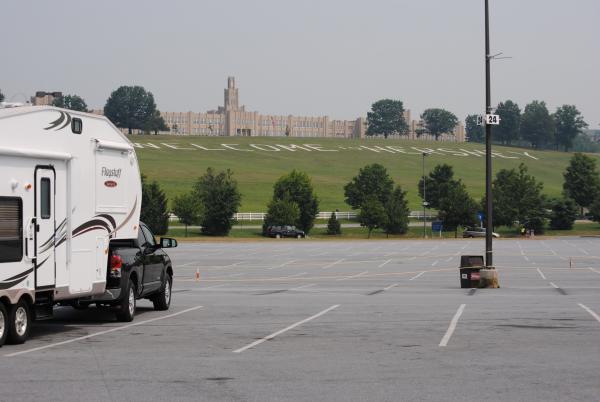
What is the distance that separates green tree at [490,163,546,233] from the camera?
121 meters

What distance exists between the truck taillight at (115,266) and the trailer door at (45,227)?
8.08ft

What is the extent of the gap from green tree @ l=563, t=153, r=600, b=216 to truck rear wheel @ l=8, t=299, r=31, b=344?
133450mm

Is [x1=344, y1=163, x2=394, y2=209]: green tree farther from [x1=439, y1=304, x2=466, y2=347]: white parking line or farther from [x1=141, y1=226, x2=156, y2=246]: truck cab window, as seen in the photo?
[x1=141, y1=226, x2=156, y2=246]: truck cab window

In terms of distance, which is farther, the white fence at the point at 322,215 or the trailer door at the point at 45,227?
the white fence at the point at 322,215

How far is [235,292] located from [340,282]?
7025mm

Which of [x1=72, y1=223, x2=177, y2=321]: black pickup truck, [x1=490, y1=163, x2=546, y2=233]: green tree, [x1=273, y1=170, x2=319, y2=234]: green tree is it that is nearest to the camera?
A: [x1=72, y1=223, x2=177, y2=321]: black pickup truck

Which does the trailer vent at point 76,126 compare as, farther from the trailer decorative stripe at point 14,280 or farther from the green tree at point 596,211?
the green tree at point 596,211

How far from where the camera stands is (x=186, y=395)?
11969mm

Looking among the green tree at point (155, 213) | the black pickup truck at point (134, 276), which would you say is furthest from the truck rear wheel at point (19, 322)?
the green tree at point (155, 213)

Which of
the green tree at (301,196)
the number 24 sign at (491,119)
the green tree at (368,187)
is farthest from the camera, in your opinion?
the green tree at (368,187)

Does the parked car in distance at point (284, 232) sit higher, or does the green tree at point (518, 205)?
the green tree at point (518, 205)

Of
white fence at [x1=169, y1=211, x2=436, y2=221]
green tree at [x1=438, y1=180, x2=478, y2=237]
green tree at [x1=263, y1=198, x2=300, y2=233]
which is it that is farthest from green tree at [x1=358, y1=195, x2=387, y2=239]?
white fence at [x1=169, y1=211, x2=436, y2=221]

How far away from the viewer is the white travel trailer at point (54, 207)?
1697 centimetres

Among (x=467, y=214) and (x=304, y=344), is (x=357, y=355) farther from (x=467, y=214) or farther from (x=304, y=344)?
(x=467, y=214)
